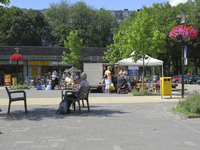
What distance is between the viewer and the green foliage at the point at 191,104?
26.3ft

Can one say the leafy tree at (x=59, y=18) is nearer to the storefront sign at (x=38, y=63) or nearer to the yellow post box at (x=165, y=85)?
the storefront sign at (x=38, y=63)

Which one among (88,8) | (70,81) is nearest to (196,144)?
(70,81)

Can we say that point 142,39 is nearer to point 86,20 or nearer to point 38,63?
point 38,63

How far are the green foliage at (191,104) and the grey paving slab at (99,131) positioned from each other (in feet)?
1.91

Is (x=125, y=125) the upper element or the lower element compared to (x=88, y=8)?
lower

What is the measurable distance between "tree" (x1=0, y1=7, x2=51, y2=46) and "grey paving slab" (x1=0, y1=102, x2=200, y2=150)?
43.8m

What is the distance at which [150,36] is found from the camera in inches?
687

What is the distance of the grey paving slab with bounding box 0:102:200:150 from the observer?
15.7 ft

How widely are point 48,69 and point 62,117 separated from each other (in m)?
30.6

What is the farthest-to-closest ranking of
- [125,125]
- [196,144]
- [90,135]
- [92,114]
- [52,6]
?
[52,6]
[92,114]
[125,125]
[90,135]
[196,144]

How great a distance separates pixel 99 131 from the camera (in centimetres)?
597

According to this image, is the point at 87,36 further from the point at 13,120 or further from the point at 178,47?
the point at 13,120

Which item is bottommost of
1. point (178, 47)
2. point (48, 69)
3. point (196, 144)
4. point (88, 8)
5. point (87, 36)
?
point (196, 144)

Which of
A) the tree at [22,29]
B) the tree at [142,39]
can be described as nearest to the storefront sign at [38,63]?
the tree at [22,29]
